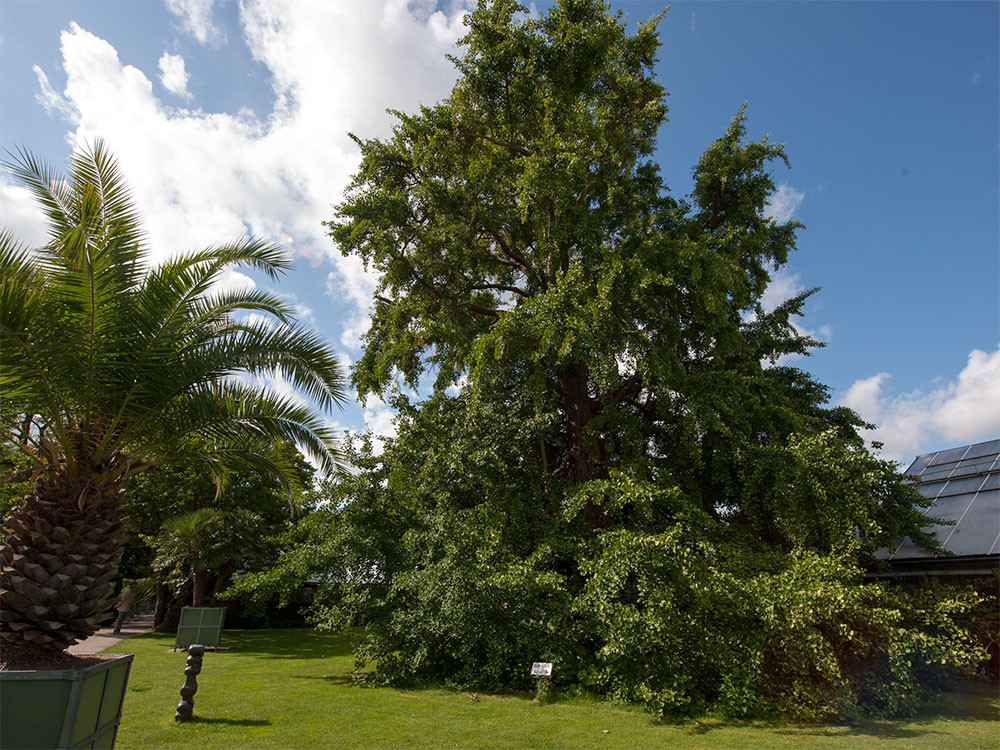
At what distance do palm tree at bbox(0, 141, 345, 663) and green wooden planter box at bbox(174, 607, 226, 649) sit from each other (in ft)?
27.5

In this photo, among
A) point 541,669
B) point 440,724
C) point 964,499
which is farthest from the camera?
point 964,499

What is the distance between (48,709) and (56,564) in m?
1.34

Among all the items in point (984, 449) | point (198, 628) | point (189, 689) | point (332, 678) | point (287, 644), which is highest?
point (984, 449)

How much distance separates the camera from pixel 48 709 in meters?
5.16

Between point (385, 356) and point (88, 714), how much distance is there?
9.61 meters

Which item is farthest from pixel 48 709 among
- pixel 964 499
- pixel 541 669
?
pixel 964 499

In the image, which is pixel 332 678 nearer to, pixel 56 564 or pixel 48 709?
pixel 48 709

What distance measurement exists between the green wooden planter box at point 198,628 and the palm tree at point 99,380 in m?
8.38

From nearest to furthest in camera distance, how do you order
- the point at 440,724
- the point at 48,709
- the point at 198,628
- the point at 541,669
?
the point at 48,709 → the point at 440,724 → the point at 541,669 → the point at 198,628

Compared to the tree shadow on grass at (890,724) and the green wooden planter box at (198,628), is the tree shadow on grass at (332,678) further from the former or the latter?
the tree shadow on grass at (890,724)

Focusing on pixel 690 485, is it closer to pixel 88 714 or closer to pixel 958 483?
pixel 958 483

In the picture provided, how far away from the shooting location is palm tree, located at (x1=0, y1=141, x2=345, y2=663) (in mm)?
5570

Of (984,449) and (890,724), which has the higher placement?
(984,449)

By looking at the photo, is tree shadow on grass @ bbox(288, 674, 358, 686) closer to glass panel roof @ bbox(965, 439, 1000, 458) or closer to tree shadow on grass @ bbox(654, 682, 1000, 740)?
tree shadow on grass @ bbox(654, 682, 1000, 740)
